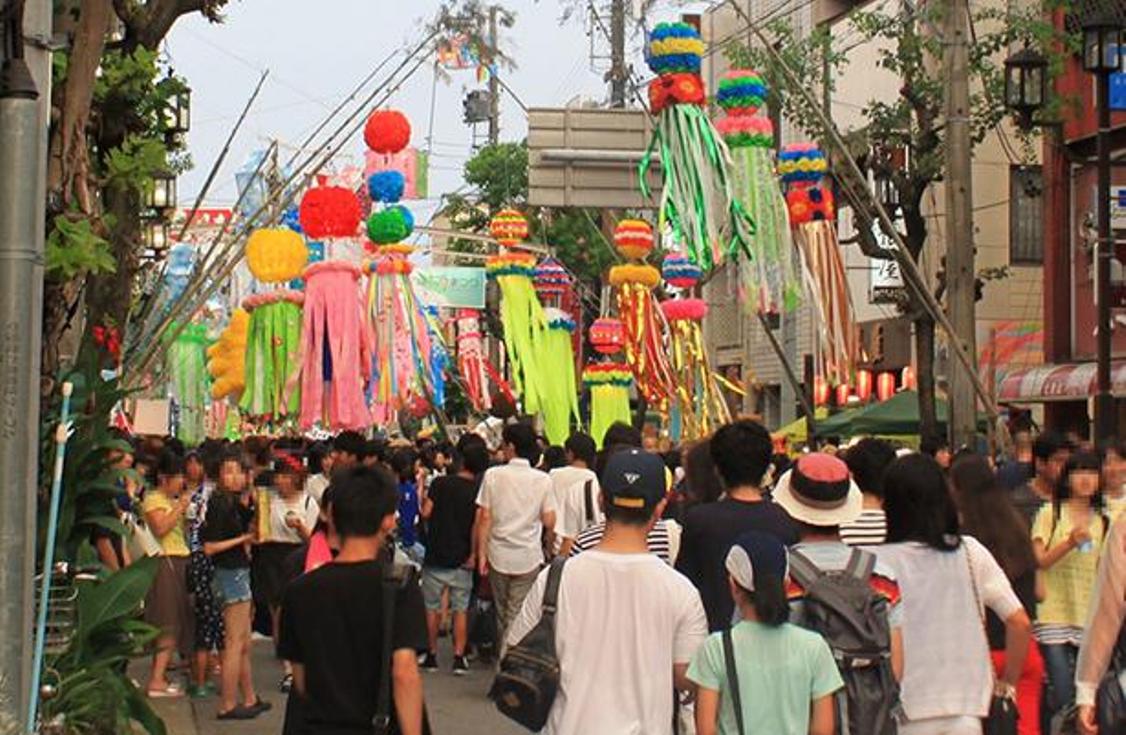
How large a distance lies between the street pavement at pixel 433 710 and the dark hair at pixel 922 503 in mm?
6060

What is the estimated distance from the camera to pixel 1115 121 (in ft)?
99.5

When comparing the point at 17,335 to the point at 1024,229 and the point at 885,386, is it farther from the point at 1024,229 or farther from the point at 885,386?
the point at 885,386

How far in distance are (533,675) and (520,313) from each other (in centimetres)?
2136

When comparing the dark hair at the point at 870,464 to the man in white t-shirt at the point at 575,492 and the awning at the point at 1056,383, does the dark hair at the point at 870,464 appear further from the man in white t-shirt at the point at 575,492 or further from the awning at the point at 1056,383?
the awning at the point at 1056,383

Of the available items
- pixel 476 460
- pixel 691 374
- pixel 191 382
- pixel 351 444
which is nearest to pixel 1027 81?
pixel 476 460

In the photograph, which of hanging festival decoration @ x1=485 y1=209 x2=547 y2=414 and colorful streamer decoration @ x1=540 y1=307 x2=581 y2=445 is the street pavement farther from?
colorful streamer decoration @ x1=540 y1=307 x2=581 y2=445

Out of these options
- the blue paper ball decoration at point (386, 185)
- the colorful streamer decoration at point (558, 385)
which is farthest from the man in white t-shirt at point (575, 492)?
the colorful streamer decoration at point (558, 385)

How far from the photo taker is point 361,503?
21.1 ft

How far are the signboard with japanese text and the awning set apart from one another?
49.6ft

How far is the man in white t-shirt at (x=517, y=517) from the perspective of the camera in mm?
14414

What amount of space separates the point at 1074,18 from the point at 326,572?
26033mm

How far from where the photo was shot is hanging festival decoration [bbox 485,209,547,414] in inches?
1082

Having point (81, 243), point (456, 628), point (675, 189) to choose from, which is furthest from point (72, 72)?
point (675, 189)

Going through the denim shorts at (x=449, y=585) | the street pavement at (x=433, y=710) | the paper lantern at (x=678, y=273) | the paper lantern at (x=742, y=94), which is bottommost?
the street pavement at (x=433, y=710)
